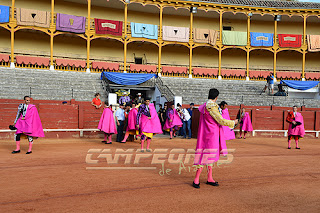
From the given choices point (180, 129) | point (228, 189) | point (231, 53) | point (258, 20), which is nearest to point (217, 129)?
point (228, 189)

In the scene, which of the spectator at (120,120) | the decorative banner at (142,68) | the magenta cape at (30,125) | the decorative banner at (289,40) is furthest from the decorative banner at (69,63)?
the decorative banner at (289,40)

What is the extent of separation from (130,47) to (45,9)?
687 cm

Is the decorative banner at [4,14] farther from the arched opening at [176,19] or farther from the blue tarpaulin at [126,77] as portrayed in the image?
the arched opening at [176,19]

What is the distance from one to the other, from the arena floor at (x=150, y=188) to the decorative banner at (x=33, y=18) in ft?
51.1

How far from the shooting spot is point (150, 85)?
20.0 meters

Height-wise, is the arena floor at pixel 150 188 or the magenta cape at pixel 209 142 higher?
the magenta cape at pixel 209 142

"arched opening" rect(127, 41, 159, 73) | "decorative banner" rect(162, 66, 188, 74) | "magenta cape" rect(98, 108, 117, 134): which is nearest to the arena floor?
"magenta cape" rect(98, 108, 117, 134)

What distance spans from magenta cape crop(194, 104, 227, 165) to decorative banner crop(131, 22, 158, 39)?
18630 mm

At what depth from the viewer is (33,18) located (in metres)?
19.7

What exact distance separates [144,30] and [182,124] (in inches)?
459

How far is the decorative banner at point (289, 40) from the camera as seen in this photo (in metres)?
24.3

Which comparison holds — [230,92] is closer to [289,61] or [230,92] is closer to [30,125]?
[289,61]

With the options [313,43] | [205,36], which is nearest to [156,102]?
[205,36]

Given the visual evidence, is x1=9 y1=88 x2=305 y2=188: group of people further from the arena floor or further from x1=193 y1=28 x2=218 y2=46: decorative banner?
x1=193 y1=28 x2=218 y2=46: decorative banner
